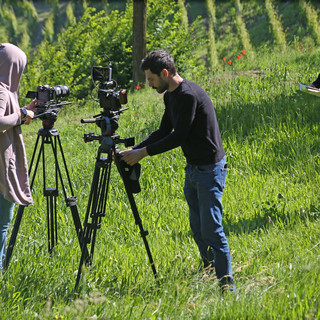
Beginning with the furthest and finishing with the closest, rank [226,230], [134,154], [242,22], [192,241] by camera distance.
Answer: [242,22]
[226,230]
[192,241]
[134,154]

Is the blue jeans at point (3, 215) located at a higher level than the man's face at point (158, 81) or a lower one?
lower

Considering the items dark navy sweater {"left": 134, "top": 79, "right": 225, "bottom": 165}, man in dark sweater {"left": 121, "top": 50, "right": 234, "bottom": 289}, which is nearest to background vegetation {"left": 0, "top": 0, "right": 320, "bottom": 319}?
man in dark sweater {"left": 121, "top": 50, "right": 234, "bottom": 289}

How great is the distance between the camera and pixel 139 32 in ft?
42.4

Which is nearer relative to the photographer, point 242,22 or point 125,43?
point 125,43

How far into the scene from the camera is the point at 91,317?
2.86 meters

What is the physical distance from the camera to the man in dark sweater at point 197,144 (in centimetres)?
336

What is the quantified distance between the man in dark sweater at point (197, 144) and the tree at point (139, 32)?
31.7ft

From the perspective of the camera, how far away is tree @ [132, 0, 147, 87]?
1262 centimetres

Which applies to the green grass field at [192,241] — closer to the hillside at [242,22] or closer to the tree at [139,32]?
the tree at [139,32]

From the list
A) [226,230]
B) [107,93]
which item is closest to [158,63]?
[107,93]

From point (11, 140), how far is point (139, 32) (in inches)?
386

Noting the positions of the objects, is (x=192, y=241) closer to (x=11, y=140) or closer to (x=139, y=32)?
(x=11, y=140)

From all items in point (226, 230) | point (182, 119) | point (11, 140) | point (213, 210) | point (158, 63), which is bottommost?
point (226, 230)

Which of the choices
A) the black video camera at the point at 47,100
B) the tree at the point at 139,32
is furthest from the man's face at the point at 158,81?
the tree at the point at 139,32
